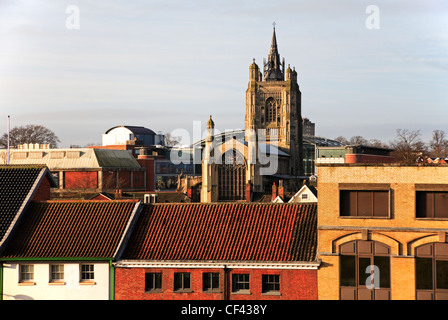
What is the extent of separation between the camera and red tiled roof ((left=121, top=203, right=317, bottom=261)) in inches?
1182

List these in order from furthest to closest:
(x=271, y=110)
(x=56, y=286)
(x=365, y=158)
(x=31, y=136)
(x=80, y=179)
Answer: (x=31, y=136) < (x=271, y=110) < (x=365, y=158) < (x=80, y=179) < (x=56, y=286)

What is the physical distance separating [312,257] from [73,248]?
421 inches

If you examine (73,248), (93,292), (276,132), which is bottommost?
(93,292)

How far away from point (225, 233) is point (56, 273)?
25.6 feet

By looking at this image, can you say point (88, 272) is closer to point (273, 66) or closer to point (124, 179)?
point (124, 179)

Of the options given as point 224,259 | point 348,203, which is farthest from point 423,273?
point 224,259

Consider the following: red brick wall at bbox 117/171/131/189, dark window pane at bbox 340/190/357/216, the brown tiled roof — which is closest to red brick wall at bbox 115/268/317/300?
the brown tiled roof

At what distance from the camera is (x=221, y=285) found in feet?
96.7

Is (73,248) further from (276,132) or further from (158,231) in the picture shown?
(276,132)

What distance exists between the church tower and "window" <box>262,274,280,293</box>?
11672cm

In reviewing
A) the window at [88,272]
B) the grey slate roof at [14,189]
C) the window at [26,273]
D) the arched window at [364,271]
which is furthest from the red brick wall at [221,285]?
the grey slate roof at [14,189]
